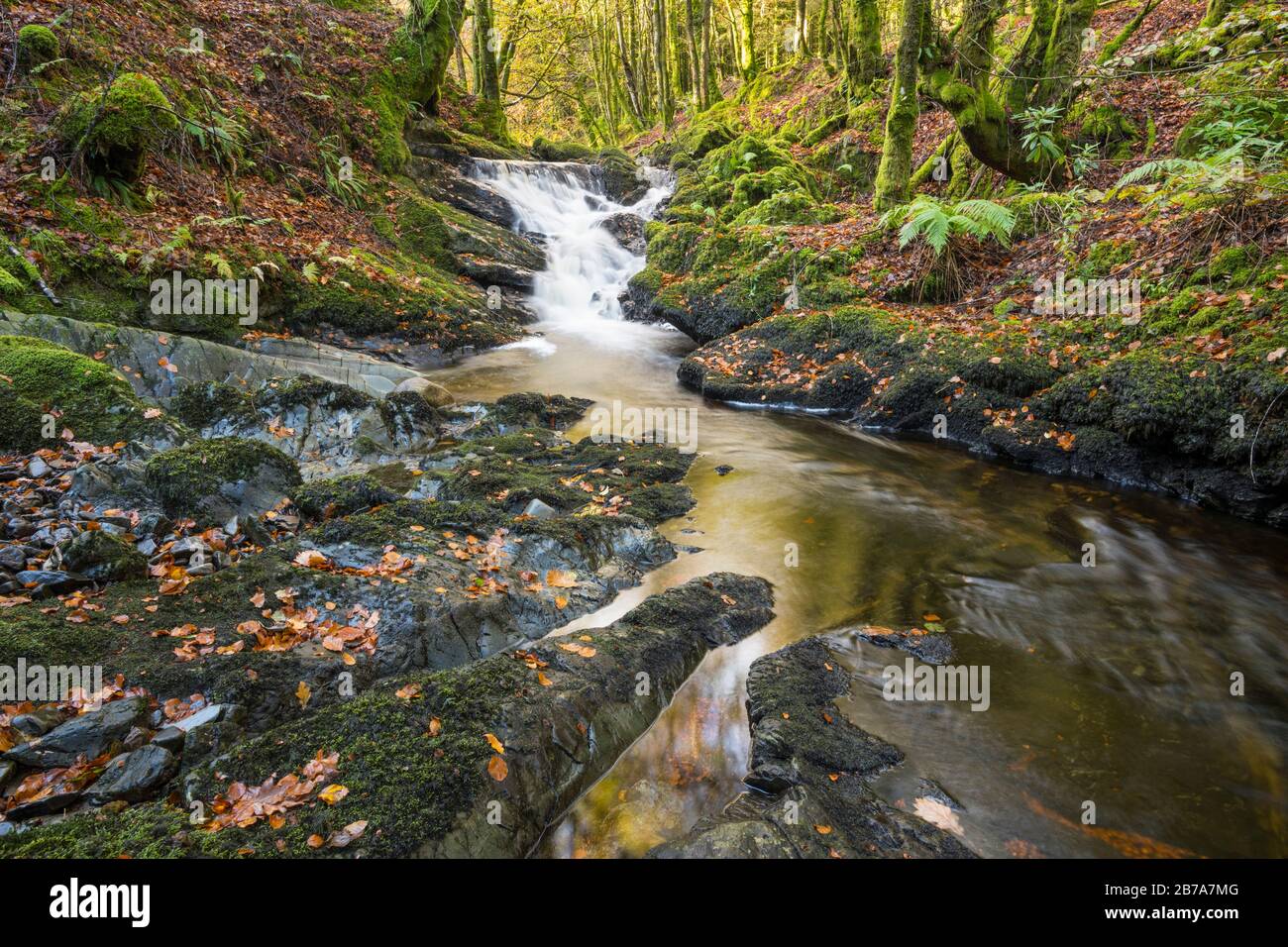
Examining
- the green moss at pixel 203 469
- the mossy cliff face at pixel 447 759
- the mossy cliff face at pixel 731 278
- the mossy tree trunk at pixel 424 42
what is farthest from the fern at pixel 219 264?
the mossy tree trunk at pixel 424 42

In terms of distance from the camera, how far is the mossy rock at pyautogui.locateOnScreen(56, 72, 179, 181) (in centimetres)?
870

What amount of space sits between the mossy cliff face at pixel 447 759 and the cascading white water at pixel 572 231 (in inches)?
472

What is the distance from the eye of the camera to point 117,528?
4371 mm

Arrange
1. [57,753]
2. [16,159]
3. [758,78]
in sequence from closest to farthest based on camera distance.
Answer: [57,753] → [16,159] → [758,78]

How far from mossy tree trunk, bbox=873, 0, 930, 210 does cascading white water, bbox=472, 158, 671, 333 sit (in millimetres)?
6538

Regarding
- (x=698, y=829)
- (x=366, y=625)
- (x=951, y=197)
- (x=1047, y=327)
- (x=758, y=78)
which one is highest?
(x=758, y=78)

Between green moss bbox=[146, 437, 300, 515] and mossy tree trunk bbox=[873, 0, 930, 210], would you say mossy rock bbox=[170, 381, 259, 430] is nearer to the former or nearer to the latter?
green moss bbox=[146, 437, 300, 515]

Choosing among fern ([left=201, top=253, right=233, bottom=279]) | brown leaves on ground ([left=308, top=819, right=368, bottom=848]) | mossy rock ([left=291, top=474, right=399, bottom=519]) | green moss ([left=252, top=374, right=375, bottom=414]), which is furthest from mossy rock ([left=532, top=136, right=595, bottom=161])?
brown leaves on ground ([left=308, top=819, right=368, bottom=848])

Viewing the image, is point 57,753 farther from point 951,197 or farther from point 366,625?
point 951,197

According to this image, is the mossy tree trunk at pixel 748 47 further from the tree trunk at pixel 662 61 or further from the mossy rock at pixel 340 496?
the mossy rock at pixel 340 496

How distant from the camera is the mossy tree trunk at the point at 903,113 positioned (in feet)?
36.8

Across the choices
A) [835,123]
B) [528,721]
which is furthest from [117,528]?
[835,123]
